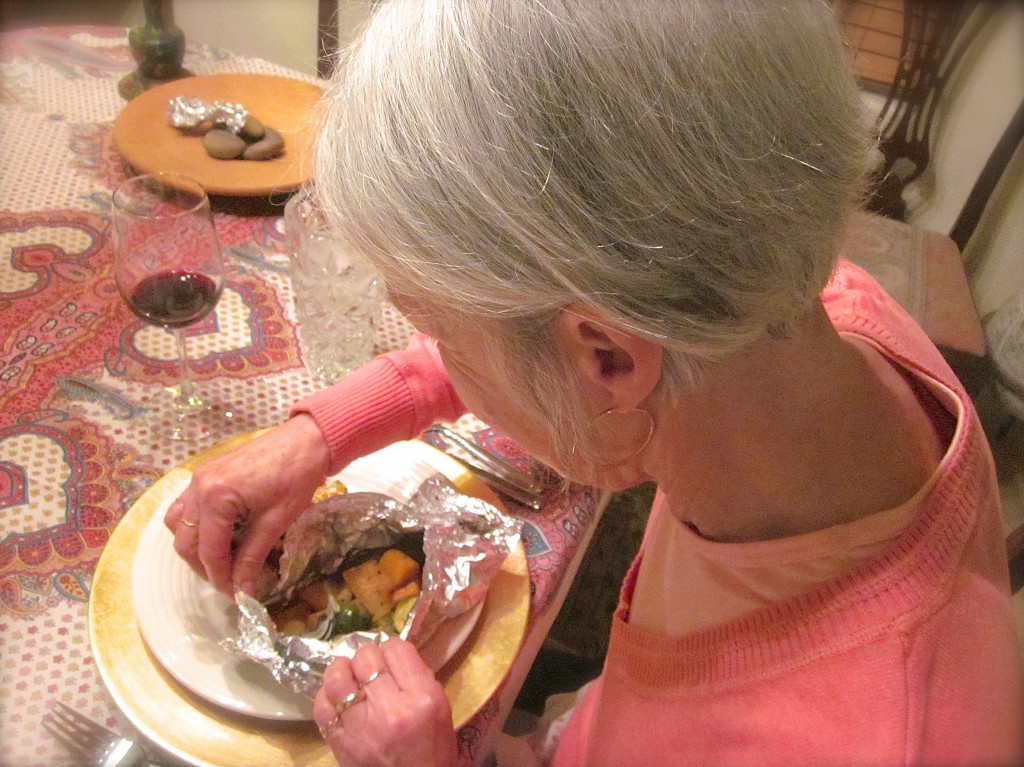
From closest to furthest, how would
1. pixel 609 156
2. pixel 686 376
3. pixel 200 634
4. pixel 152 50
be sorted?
1. pixel 609 156
2. pixel 686 376
3. pixel 200 634
4. pixel 152 50

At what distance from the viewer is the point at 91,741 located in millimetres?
505

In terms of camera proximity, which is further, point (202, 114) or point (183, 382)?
point (202, 114)

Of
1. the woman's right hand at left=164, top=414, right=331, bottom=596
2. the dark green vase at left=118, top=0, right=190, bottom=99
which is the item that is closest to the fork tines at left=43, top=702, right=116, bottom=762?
the woman's right hand at left=164, top=414, right=331, bottom=596

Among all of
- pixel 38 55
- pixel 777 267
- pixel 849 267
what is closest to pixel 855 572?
pixel 777 267

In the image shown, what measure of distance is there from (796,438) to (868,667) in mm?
152

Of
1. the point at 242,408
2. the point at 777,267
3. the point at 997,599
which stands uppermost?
the point at 777,267

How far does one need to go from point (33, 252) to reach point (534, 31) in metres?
0.79

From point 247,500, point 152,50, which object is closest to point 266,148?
point 152,50

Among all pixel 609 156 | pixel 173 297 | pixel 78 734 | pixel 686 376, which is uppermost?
pixel 609 156

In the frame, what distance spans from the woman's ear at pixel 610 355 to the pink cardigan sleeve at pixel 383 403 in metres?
0.27

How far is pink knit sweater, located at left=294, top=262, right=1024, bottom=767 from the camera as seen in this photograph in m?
0.45

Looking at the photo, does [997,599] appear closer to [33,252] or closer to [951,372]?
[951,372]

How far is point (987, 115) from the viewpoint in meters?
0.64

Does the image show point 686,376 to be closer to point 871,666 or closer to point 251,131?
point 871,666
